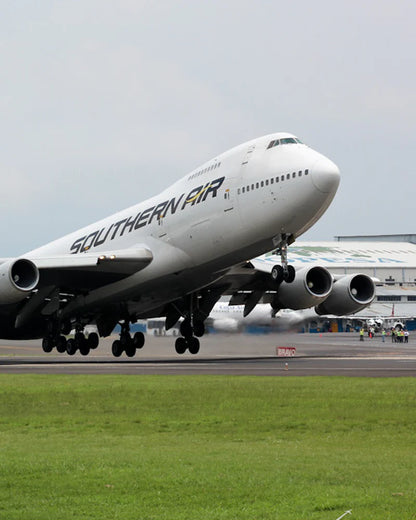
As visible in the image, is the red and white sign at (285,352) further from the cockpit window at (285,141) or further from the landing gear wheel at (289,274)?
the cockpit window at (285,141)

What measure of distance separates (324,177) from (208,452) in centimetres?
2198

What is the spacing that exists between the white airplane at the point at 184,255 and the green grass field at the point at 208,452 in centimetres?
1249

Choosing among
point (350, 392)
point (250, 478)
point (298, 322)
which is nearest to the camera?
point (250, 478)

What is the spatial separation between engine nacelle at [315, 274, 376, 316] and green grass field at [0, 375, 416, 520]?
79.8ft

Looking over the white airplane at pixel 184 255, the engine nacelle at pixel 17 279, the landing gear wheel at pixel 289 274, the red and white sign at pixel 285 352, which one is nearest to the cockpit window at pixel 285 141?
the white airplane at pixel 184 255

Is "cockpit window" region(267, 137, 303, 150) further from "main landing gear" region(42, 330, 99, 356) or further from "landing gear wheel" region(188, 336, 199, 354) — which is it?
"main landing gear" region(42, 330, 99, 356)

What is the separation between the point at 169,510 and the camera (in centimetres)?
930

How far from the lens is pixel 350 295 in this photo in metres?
48.1

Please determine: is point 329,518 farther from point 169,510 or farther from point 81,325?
point 81,325

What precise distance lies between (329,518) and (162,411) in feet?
33.4

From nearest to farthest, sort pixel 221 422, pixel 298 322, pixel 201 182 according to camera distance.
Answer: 1. pixel 221 422
2. pixel 201 182
3. pixel 298 322

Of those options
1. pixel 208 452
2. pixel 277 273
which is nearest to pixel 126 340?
pixel 277 273

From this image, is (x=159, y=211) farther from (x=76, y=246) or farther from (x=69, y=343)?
(x=69, y=343)

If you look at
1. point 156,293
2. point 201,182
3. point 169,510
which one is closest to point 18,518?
point 169,510
